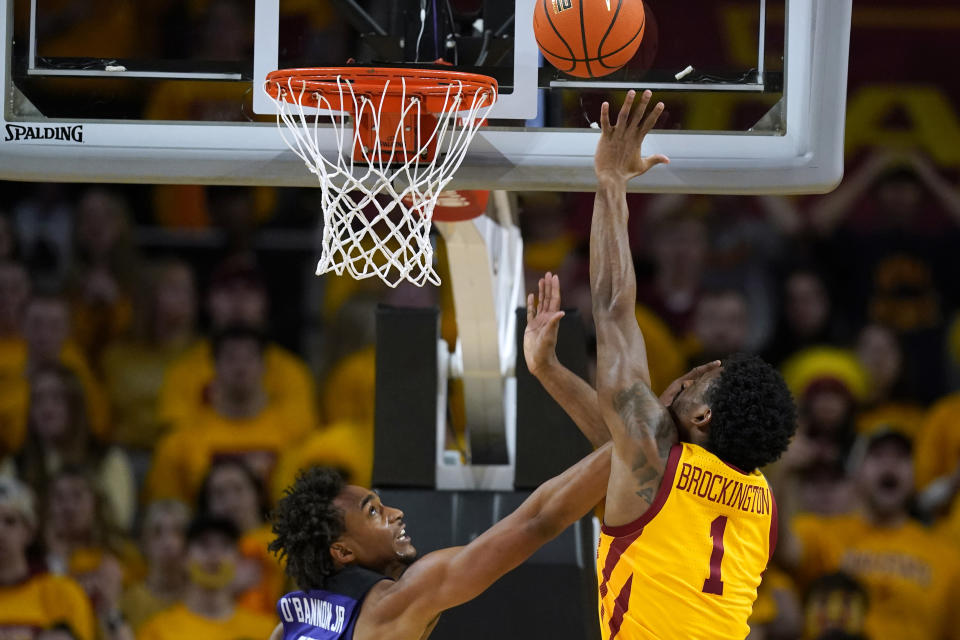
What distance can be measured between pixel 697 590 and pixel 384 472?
1.97 metres

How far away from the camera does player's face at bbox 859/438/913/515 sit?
6137 millimetres

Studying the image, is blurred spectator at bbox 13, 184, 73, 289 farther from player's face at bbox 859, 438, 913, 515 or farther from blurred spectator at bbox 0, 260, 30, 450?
player's face at bbox 859, 438, 913, 515

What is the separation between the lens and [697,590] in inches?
107

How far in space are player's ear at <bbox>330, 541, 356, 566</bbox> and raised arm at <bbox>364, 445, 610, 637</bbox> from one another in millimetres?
152

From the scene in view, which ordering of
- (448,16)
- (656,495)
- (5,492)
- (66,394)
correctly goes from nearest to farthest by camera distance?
(656,495), (448,16), (5,492), (66,394)

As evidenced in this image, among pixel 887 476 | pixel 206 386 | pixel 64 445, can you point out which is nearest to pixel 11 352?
pixel 64 445

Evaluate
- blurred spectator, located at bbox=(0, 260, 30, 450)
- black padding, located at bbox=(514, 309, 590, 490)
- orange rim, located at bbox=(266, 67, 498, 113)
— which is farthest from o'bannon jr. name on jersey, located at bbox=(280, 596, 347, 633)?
blurred spectator, located at bbox=(0, 260, 30, 450)

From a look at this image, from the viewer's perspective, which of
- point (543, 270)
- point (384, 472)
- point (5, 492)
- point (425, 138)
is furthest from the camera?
point (543, 270)

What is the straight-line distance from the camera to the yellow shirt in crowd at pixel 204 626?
5848 mm

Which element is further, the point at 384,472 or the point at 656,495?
the point at 384,472

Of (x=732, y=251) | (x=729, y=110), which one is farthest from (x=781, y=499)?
(x=729, y=110)

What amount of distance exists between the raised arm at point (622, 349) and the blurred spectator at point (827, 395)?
3.79 metres

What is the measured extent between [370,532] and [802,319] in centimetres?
411

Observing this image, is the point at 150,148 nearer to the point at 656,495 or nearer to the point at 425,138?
the point at 425,138
